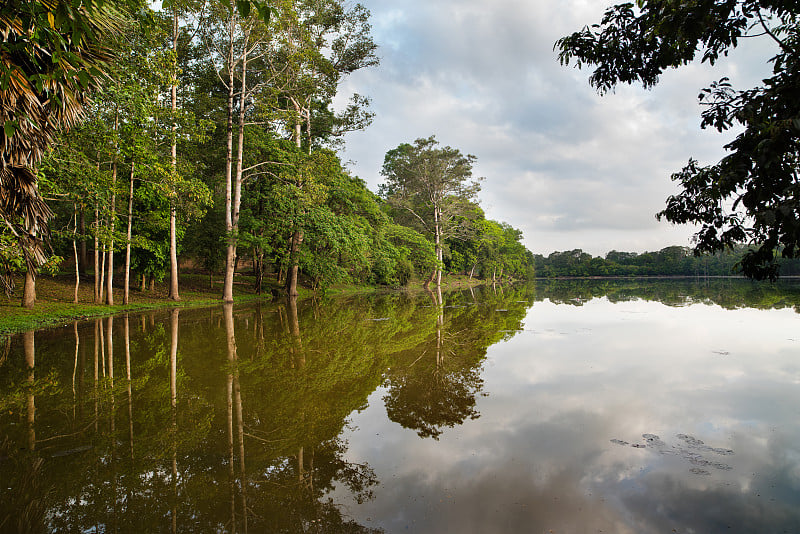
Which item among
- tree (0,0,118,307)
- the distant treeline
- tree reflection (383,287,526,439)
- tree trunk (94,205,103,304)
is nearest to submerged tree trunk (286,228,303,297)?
tree trunk (94,205,103,304)

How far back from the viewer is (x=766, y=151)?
3.21 meters

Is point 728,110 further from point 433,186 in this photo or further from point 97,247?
point 433,186

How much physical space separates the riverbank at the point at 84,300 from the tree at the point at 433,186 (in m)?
14.2

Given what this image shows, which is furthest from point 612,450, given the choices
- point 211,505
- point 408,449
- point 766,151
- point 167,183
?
point 167,183

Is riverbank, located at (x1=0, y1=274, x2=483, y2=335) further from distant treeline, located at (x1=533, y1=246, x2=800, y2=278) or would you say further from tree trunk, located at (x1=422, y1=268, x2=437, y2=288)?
distant treeline, located at (x1=533, y1=246, x2=800, y2=278)

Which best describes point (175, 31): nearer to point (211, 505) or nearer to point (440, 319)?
point (440, 319)

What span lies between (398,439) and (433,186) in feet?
107

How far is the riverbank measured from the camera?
1105 cm

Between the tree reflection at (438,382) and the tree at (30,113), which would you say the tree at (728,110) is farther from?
the tree at (30,113)

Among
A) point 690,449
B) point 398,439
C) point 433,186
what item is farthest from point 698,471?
point 433,186

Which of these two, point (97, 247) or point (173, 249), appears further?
point (173, 249)

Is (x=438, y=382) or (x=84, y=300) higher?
(x=84, y=300)

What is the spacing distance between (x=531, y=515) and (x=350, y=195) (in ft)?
74.7

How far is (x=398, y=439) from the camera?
148 inches
